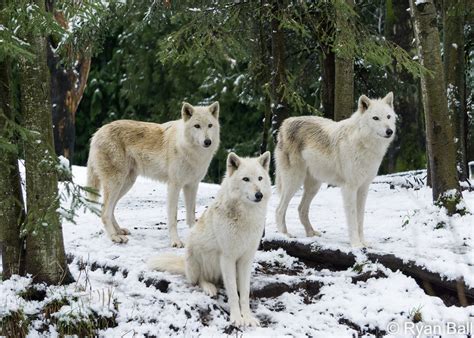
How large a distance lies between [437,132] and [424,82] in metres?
→ 0.70

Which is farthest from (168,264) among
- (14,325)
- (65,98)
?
(65,98)

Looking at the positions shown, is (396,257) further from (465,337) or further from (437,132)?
(437,132)

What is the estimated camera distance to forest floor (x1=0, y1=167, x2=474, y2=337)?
17.1 feet

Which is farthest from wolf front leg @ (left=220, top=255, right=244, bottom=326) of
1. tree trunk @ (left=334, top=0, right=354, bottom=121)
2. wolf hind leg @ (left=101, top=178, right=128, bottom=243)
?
tree trunk @ (left=334, top=0, right=354, bottom=121)

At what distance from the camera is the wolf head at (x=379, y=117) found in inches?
269

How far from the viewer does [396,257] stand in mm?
6250

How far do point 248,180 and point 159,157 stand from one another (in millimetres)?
2649

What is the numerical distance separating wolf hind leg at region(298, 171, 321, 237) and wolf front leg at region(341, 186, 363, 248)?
728mm

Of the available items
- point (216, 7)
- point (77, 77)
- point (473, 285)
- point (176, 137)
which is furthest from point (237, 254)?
point (77, 77)

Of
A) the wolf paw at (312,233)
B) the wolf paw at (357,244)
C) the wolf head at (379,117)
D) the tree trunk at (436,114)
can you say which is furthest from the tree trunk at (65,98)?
the wolf paw at (357,244)

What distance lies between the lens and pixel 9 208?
223 inches

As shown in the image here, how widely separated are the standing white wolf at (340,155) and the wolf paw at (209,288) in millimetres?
1948

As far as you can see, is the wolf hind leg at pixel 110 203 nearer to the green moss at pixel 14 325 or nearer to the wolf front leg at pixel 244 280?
the green moss at pixel 14 325

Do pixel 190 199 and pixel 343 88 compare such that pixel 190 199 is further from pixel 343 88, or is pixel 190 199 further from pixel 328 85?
pixel 328 85
